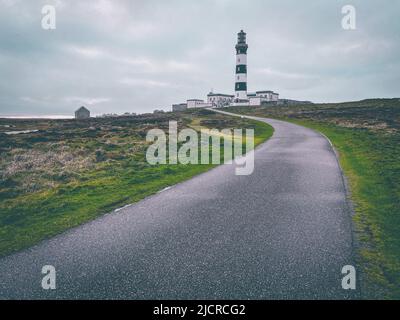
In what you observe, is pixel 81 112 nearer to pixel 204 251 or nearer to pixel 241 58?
pixel 241 58

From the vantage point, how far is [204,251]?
21.6ft

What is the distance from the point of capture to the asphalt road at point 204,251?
17.4 feet

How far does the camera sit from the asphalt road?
530 centimetres

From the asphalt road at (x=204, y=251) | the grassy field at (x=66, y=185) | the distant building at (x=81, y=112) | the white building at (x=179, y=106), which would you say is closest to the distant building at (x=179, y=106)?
the white building at (x=179, y=106)

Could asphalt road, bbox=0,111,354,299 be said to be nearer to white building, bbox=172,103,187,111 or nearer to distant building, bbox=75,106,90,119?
distant building, bbox=75,106,90,119

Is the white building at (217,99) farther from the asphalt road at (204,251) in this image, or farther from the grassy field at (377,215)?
the asphalt road at (204,251)

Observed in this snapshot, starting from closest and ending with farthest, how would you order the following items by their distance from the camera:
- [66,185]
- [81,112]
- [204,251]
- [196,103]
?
[204,251] < [66,185] < [81,112] < [196,103]

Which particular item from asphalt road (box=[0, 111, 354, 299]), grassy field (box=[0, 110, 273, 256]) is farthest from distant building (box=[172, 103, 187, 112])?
asphalt road (box=[0, 111, 354, 299])

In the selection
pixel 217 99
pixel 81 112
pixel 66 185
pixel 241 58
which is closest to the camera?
pixel 66 185

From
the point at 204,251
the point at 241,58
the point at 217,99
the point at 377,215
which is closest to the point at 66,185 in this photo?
the point at 204,251

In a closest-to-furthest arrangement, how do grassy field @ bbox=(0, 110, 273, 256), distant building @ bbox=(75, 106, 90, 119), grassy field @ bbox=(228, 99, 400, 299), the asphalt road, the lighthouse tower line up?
the asphalt road < grassy field @ bbox=(228, 99, 400, 299) < grassy field @ bbox=(0, 110, 273, 256) < the lighthouse tower < distant building @ bbox=(75, 106, 90, 119)

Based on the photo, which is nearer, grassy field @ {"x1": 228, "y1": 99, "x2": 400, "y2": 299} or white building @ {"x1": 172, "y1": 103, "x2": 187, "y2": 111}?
grassy field @ {"x1": 228, "y1": 99, "x2": 400, "y2": 299}
